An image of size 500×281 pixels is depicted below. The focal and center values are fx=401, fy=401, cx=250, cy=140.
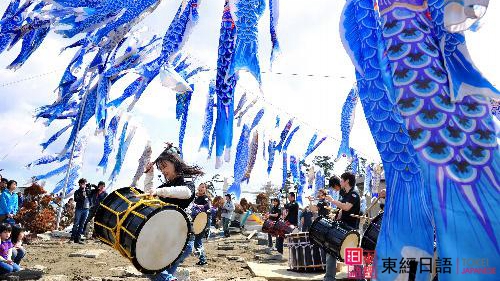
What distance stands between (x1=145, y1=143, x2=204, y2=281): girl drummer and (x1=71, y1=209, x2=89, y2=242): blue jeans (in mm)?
6611

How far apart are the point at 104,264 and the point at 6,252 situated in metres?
1.59

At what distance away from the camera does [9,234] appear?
18.5 feet

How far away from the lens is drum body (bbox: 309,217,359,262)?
15.8 feet

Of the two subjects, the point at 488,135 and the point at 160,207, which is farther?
the point at 160,207

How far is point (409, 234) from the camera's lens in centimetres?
298

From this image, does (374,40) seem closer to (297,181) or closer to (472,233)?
(472,233)

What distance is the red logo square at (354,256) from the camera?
4452 mm

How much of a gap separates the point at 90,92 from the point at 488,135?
7.32 meters

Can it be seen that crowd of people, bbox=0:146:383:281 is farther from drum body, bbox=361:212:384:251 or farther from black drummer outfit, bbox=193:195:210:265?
drum body, bbox=361:212:384:251

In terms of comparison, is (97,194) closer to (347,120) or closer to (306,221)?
(306,221)

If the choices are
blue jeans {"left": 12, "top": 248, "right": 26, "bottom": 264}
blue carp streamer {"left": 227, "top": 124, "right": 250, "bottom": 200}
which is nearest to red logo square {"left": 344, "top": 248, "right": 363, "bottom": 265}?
blue jeans {"left": 12, "top": 248, "right": 26, "bottom": 264}

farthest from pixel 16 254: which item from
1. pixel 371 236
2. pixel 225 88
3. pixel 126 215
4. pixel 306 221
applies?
pixel 306 221

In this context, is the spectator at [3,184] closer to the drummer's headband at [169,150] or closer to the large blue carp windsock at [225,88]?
the large blue carp windsock at [225,88]

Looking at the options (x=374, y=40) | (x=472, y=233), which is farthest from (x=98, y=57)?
(x=472, y=233)
